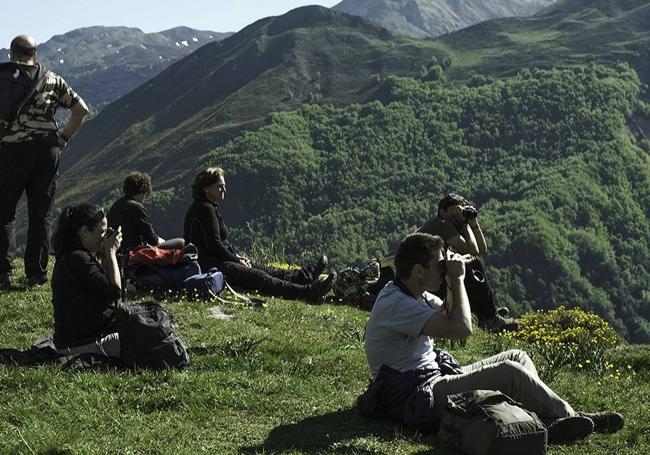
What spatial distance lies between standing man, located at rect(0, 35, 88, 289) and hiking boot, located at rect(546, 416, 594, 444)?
8072 mm

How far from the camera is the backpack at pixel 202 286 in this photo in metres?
12.3

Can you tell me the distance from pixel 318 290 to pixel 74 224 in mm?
6196

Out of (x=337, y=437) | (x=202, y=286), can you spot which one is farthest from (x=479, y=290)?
(x=337, y=437)

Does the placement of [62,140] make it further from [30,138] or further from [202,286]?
[202,286]

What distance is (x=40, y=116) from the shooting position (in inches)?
448

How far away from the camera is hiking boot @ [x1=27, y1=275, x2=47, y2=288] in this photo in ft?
39.8

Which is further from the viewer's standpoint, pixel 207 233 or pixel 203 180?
pixel 207 233

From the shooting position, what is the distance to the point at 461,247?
481 inches

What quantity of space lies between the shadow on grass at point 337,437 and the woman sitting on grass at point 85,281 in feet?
8.26

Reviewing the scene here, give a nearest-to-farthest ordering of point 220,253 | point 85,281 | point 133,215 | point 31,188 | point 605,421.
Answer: point 605,421, point 85,281, point 31,188, point 133,215, point 220,253

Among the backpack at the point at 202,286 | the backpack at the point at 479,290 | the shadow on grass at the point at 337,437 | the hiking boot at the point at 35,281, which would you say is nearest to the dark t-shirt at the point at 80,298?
the shadow on grass at the point at 337,437

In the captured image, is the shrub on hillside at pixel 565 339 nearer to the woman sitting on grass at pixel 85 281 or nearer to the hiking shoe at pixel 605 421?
the hiking shoe at pixel 605 421

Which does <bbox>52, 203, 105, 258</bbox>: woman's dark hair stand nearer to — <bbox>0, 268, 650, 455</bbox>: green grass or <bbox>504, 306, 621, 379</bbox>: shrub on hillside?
<bbox>0, 268, 650, 455</bbox>: green grass

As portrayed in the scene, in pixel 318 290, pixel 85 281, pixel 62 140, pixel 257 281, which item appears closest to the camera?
pixel 85 281
